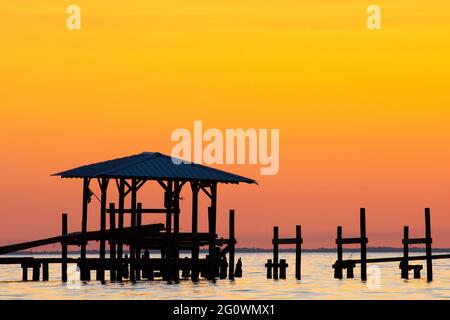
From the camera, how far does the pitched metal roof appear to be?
52.3 m

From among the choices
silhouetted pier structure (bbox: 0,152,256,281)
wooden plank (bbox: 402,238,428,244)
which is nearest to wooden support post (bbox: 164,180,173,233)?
silhouetted pier structure (bbox: 0,152,256,281)

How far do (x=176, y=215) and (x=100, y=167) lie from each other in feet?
13.2

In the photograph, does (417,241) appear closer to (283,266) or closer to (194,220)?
(283,266)

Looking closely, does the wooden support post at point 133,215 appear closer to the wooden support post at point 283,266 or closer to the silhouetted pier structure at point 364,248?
→ the wooden support post at point 283,266

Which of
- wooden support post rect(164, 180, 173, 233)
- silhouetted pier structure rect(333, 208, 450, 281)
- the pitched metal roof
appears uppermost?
the pitched metal roof

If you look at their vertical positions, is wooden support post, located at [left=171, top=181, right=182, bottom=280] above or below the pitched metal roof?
below

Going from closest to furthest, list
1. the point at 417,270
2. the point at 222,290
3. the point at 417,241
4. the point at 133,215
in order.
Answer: the point at 222,290 → the point at 133,215 → the point at 417,241 → the point at 417,270

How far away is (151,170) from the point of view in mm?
52969

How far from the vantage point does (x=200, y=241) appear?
54.9 meters

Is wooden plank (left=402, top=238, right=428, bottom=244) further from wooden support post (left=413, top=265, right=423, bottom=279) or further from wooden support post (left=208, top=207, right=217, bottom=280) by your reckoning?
wooden support post (left=208, top=207, right=217, bottom=280)

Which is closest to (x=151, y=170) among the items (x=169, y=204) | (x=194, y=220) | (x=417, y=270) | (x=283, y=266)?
(x=169, y=204)
